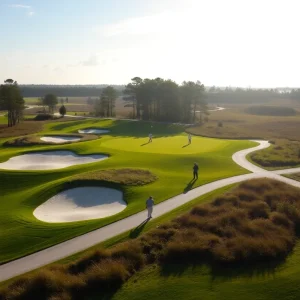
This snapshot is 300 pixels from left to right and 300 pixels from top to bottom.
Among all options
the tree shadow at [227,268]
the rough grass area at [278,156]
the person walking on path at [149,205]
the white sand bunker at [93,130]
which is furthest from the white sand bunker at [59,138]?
the tree shadow at [227,268]

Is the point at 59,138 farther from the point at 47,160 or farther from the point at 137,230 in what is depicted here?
the point at 137,230

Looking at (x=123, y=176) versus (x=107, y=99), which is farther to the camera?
(x=107, y=99)

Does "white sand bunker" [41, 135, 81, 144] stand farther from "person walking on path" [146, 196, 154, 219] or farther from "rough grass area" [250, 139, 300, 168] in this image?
"person walking on path" [146, 196, 154, 219]

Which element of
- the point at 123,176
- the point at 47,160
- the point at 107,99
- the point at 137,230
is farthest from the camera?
Answer: the point at 107,99

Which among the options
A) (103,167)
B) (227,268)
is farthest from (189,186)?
(227,268)

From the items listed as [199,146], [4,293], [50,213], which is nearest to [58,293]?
[4,293]

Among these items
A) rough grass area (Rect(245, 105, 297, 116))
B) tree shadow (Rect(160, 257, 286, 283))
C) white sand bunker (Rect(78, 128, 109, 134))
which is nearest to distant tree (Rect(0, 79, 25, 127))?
white sand bunker (Rect(78, 128, 109, 134))
